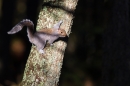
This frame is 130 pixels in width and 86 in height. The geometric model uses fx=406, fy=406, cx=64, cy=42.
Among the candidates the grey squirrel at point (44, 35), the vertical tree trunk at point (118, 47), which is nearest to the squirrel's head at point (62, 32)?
the grey squirrel at point (44, 35)

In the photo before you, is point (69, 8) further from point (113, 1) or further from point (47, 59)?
point (113, 1)

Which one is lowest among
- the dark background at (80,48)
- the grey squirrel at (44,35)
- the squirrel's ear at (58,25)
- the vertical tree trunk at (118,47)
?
the dark background at (80,48)

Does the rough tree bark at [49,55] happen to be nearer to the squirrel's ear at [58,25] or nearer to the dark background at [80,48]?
the squirrel's ear at [58,25]

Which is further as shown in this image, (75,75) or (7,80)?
(75,75)

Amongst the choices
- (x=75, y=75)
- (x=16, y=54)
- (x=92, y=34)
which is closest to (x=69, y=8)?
(x=92, y=34)

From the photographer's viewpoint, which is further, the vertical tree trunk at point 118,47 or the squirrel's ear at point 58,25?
the vertical tree trunk at point 118,47

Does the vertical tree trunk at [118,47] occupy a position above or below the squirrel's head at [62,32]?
below

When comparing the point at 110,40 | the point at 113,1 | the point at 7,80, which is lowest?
the point at 7,80
